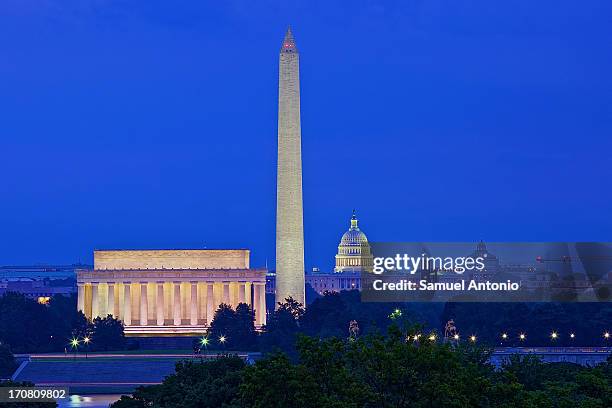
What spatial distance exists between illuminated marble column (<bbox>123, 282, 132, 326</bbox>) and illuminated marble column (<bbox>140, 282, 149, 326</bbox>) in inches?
Answer: 42.0

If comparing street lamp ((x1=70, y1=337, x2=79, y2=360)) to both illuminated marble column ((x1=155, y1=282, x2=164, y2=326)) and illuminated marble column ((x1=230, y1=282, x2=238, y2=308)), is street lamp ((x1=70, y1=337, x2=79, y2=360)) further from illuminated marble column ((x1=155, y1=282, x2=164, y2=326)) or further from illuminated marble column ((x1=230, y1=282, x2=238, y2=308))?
illuminated marble column ((x1=230, y1=282, x2=238, y2=308))

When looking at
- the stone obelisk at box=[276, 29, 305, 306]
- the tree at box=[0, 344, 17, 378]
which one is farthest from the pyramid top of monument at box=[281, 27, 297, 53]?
the tree at box=[0, 344, 17, 378]

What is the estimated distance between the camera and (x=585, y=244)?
165 meters

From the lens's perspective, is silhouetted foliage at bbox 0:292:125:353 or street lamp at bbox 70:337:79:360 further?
silhouetted foliage at bbox 0:292:125:353

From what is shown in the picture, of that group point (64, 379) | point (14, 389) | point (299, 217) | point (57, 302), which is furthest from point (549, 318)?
point (14, 389)

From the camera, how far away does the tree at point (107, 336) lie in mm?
151875

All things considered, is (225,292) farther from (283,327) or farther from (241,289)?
(283,327)

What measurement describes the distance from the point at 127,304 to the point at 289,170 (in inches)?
1118

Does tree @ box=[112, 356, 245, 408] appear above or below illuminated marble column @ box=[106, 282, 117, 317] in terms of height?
below

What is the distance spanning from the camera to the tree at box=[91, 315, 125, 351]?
498 feet

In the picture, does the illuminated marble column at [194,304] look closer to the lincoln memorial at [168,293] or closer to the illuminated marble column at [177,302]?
the lincoln memorial at [168,293]

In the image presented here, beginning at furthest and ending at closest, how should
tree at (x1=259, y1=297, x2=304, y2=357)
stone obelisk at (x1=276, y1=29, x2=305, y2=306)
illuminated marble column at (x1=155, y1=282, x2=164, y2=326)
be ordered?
illuminated marble column at (x1=155, y1=282, x2=164, y2=326), stone obelisk at (x1=276, y1=29, x2=305, y2=306), tree at (x1=259, y1=297, x2=304, y2=357)

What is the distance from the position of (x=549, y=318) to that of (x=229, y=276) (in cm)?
4455

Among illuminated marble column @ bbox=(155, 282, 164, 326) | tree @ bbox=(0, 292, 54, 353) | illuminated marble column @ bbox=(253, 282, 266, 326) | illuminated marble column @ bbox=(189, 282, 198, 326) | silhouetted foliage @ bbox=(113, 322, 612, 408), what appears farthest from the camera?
illuminated marble column @ bbox=(253, 282, 266, 326)
